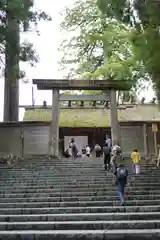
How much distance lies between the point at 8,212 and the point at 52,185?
3485mm

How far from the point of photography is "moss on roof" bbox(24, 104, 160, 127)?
29.7 meters

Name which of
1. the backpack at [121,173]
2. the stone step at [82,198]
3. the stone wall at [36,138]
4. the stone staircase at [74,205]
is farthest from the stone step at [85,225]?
the stone wall at [36,138]

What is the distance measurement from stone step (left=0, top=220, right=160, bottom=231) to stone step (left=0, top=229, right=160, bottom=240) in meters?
0.40

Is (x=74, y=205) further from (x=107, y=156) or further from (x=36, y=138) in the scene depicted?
(x=36, y=138)

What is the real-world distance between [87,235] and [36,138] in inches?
595

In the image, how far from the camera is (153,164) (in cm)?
1947

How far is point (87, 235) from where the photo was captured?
8.28 m

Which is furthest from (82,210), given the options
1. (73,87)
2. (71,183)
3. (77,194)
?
(73,87)

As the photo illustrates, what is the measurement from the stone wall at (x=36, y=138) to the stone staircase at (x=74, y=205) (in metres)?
4.54

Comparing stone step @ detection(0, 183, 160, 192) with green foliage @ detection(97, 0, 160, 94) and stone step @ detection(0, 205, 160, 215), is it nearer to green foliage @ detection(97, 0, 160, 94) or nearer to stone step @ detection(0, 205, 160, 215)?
stone step @ detection(0, 205, 160, 215)

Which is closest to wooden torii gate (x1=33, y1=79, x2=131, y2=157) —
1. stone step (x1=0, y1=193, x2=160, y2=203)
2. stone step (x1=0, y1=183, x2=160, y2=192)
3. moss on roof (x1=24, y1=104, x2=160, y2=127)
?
moss on roof (x1=24, y1=104, x2=160, y2=127)

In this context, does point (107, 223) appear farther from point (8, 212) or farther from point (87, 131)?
point (87, 131)

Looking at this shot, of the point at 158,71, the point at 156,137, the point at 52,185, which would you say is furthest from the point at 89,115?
the point at 158,71

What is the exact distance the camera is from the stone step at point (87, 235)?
8213 millimetres
